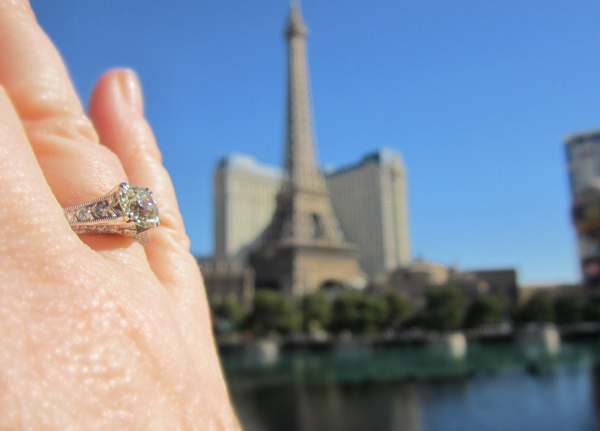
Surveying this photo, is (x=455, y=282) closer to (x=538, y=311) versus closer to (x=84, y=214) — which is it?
(x=538, y=311)

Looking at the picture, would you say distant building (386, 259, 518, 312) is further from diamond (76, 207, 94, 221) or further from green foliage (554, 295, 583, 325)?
diamond (76, 207, 94, 221)

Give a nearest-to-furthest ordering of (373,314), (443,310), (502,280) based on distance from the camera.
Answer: (443,310) → (373,314) → (502,280)

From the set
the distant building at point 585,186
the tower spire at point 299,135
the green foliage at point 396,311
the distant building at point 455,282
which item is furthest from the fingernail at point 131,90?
the distant building at point 585,186

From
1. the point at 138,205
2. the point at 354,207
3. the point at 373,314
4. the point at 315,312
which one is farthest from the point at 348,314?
the point at 354,207

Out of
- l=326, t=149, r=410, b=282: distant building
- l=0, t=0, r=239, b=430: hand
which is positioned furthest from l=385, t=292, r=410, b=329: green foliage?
l=0, t=0, r=239, b=430: hand

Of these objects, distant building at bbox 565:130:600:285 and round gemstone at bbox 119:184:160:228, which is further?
distant building at bbox 565:130:600:285
